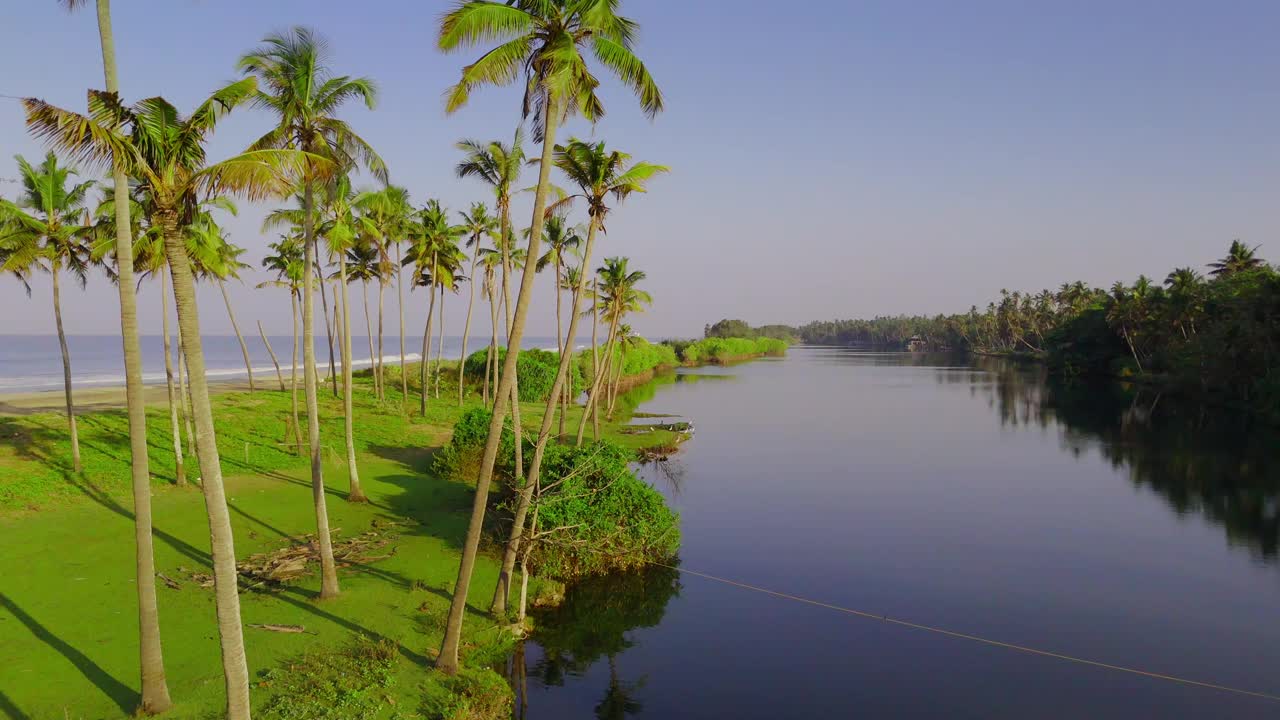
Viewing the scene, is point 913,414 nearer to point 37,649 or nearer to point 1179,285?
point 1179,285

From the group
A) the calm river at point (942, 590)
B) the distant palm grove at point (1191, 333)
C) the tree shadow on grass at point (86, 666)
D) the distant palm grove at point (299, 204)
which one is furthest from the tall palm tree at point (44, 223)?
the distant palm grove at point (1191, 333)

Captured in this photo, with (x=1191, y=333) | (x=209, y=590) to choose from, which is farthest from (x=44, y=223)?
(x=1191, y=333)

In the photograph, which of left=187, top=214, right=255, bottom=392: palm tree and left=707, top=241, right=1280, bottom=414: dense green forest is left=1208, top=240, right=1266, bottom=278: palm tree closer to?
left=707, top=241, right=1280, bottom=414: dense green forest

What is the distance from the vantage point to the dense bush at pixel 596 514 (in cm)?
2125

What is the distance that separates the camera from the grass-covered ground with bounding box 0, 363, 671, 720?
43.1 feet

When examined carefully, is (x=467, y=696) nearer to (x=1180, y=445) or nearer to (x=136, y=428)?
(x=136, y=428)

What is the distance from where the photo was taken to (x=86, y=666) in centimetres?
1379

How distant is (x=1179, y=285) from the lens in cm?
9094

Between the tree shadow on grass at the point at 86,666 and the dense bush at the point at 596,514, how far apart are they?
10274 millimetres

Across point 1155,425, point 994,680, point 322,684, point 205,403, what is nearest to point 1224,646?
point 994,680

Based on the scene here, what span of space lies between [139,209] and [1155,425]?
246 ft

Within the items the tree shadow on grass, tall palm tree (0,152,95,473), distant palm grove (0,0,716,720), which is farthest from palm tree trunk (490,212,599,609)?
tall palm tree (0,152,95,473)

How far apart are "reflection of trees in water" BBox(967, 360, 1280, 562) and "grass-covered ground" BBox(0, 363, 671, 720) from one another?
3261 cm

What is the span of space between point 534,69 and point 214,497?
10386 millimetres
